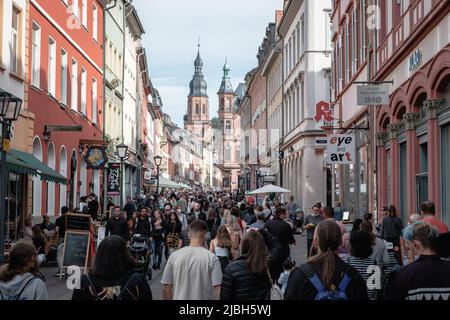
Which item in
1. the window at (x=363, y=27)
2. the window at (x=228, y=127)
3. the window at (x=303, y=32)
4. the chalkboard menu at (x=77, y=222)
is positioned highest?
→ the window at (x=228, y=127)

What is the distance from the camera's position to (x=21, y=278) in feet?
19.0

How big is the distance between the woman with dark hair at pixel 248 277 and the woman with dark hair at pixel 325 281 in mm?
1345

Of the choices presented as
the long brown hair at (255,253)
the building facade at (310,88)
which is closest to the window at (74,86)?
the building facade at (310,88)

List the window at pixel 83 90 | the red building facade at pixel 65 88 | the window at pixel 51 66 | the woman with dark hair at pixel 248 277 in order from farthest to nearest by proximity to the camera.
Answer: the window at pixel 83 90 → the window at pixel 51 66 → the red building facade at pixel 65 88 → the woman with dark hair at pixel 248 277

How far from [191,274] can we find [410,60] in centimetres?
1279

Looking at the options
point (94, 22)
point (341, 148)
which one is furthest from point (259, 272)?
point (94, 22)

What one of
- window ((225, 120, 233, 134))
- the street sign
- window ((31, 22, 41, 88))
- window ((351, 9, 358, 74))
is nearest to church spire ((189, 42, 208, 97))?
window ((225, 120, 233, 134))

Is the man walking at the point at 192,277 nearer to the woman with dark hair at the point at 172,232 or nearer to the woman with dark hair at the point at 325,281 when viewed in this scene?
the woman with dark hair at the point at 325,281

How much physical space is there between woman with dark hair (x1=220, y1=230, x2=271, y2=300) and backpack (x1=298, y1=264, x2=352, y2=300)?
1485 mm

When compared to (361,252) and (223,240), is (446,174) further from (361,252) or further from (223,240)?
(361,252)

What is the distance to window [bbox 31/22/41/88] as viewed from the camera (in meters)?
23.1

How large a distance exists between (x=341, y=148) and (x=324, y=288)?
16.6 m

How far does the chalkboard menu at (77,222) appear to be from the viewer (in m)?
16.6
